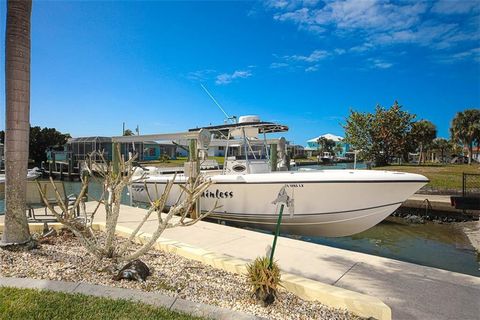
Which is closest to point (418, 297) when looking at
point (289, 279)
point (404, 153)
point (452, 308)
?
point (452, 308)

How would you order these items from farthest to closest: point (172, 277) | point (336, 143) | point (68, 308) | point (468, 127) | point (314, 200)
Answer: point (336, 143)
point (468, 127)
point (314, 200)
point (172, 277)
point (68, 308)

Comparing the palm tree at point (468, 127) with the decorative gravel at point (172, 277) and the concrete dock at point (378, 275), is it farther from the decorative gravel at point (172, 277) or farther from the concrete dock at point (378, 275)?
the decorative gravel at point (172, 277)

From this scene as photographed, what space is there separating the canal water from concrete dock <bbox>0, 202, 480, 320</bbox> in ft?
10.7

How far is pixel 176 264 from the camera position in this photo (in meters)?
4.46

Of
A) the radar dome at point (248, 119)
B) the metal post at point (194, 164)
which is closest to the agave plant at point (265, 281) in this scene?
the metal post at point (194, 164)

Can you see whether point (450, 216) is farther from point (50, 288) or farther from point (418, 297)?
point (50, 288)

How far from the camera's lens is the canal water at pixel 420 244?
7629 millimetres

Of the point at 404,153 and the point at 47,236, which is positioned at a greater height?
the point at 404,153

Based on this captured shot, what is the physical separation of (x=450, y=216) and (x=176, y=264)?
39.8 ft

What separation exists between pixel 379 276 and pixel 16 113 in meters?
5.67

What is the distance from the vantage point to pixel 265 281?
3.27 metres

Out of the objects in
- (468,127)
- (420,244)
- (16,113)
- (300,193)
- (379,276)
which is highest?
(468,127)

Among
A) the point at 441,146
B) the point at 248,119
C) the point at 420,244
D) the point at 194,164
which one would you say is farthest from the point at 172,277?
the point at 441,146

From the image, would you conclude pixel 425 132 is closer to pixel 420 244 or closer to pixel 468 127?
pixel 468 127
